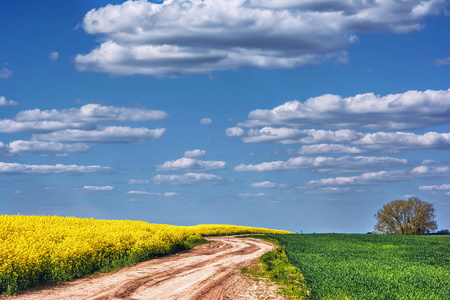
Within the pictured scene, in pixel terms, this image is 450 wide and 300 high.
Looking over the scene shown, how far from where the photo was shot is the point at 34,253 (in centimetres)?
2005

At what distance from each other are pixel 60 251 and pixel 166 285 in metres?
5.86

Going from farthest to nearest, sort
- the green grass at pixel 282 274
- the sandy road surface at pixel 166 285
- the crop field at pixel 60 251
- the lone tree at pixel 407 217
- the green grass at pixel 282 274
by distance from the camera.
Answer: the lone tree at pixel 407 217 → the green grass at pixel 282 274 → the green grass at pixel 282 274 → the crop field at pixel 60 251 → the sandy road surface at pixel 166 285

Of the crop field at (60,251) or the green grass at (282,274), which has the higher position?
the crop field at (60,251)

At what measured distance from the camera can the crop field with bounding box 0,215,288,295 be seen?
737 inches

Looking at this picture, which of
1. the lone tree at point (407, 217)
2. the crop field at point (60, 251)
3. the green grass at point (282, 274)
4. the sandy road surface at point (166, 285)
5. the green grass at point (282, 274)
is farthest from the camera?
the lone tree at point (407, 217)

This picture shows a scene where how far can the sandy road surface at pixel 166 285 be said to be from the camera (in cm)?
1780

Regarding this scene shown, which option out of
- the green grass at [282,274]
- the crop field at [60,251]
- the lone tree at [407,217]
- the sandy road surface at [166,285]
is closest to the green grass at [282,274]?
the green grass at [282,274]

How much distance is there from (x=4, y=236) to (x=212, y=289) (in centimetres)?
1220

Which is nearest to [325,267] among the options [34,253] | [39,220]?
[34,253]

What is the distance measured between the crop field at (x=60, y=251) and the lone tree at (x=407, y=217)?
72.5m

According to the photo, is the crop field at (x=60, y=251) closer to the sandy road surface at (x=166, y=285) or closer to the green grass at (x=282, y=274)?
the sandy road surface at (x=166, y=285)

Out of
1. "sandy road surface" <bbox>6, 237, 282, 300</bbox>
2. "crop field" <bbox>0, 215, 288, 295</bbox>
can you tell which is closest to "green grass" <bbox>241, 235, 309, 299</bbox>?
"sandy road surface" <bbox>6, 237, 282, 300</bbox>

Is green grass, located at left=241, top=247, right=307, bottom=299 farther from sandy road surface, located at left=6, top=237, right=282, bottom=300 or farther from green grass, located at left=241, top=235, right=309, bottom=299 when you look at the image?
sandy road surface, located at left=6, top=237, right=282, bottom=300

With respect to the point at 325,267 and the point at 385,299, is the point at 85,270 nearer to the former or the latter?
the point at 325,267
